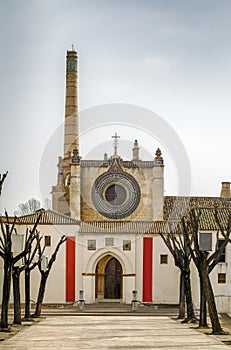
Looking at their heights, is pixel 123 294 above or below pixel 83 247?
below

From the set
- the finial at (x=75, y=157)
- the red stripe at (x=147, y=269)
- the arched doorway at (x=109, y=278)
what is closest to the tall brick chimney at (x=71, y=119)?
the finial at (x=75, y=157)

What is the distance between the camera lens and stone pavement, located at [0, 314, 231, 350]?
24172 millimetres

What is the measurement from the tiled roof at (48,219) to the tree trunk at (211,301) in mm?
29593

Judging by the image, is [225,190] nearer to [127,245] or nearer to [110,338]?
[127,245]

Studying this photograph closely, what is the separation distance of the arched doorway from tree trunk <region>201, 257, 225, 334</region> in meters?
32.1

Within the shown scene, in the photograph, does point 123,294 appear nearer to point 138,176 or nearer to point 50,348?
point 138,176

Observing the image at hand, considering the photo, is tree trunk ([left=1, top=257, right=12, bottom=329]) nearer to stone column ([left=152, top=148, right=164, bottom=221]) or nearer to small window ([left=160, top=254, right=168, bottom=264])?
small window ([left=160, top=254, right=168, bottom=264])

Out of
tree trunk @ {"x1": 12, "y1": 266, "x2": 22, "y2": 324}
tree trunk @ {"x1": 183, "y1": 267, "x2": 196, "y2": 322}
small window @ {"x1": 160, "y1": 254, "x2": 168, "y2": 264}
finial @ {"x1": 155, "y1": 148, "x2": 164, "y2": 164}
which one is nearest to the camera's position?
tree trunk @ {"x1": 12, "y1": 266, "x2": 22, "y2": 324}

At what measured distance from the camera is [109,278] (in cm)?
6388

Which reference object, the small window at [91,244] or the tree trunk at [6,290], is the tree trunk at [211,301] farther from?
the small window at [91,244]

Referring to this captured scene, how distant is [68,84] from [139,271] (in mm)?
22926

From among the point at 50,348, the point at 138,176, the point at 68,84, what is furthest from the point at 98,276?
the point at 50,348

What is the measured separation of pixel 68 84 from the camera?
75.1 metres

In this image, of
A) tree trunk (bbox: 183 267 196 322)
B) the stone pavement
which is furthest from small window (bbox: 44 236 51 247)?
the stone pavement
